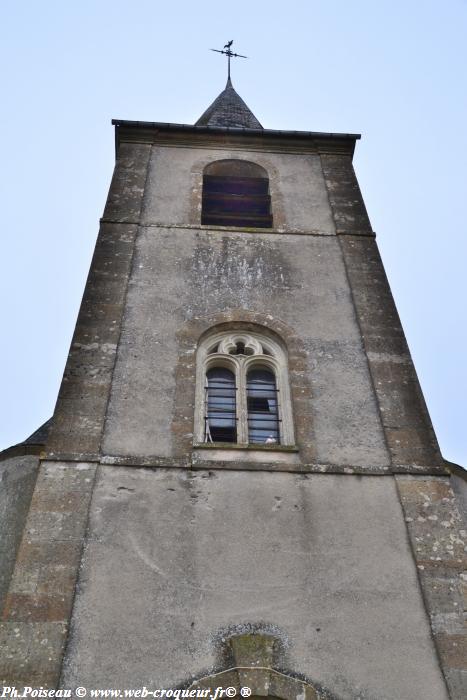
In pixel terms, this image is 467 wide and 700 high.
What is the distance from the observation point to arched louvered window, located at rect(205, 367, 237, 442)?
9.29m

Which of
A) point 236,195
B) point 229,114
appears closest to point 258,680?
point 236,195

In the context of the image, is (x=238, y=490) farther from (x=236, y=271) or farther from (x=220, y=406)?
(x=236, y=271)

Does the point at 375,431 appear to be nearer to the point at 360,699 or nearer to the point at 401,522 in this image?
the point at 401,522

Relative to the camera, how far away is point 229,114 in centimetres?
1962

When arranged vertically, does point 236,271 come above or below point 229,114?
below

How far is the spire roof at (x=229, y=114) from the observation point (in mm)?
18842

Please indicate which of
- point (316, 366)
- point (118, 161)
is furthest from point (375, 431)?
point (118, 161)

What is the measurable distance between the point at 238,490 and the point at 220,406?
66.1 inches

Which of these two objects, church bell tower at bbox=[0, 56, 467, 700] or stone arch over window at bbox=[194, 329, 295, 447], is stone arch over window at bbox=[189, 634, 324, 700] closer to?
church bell tower at bbox=[0, 56, 467, 700]

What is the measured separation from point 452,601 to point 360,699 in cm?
132

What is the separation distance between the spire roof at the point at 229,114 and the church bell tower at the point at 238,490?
Result: 23.0 ft

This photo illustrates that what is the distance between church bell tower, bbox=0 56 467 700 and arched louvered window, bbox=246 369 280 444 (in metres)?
0.02

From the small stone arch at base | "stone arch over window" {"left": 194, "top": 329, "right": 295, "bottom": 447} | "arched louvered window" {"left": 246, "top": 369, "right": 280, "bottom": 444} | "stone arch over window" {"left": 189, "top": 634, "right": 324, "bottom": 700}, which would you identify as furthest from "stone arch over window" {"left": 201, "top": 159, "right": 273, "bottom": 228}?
the small stone arch at base

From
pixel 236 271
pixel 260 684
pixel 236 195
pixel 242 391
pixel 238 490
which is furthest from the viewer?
pixel 236 195
